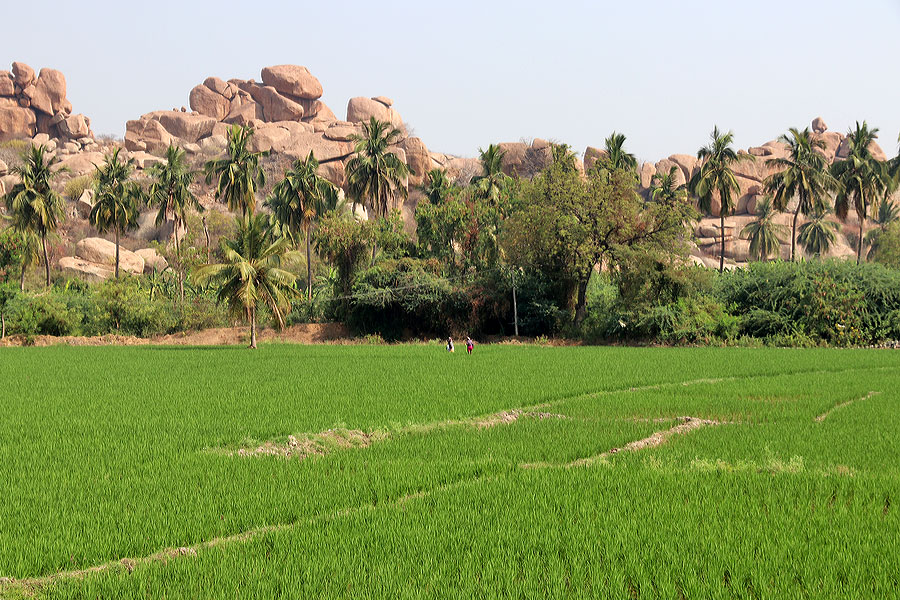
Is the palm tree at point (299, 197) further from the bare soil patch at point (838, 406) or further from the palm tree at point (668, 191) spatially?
the bare soil patch at point (838, 406)

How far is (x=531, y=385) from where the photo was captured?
19812 millimetres

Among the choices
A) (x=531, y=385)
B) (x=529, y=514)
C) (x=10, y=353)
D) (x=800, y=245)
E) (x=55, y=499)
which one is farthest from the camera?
(x=800, y=245)

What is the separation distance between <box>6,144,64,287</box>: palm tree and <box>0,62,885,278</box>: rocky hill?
1382cm

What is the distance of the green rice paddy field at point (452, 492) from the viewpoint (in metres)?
6.21

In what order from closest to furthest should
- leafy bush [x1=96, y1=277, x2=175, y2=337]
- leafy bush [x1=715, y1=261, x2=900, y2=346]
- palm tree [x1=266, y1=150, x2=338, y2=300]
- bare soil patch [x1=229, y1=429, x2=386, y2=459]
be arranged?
bare soil patch [x1=229, y1=429, x2=386, y2=459]
leafy bush [x1=715, y1=261, x2=900, y2=346]
leafy bush [x1=96, y1=277, x2=175, y2=337]
palm tree [x1=266, y1=150, x2=338, y2=300]

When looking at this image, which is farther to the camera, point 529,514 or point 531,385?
point 531,385

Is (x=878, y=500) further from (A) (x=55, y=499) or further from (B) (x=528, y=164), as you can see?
(B) (x=528, y=164)

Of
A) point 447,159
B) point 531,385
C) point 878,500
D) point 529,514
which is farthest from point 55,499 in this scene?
point 447,159

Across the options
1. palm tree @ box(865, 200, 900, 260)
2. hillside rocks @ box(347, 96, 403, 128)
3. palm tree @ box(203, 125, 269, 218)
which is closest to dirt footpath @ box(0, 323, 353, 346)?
palm tree @ box(203, 125, 269, 218)

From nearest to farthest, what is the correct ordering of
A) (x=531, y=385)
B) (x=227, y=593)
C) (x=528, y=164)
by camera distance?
(x=227, y=593) → (x=531, y=385) → (x=528, y=164)

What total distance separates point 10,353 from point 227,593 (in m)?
34.0

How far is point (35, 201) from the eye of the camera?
5003cm

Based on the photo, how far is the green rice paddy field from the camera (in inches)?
244

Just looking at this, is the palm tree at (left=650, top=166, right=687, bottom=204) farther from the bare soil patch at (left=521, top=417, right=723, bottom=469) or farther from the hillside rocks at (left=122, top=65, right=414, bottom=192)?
the hillside rocks at (left=122, top=65, right=414, bottom=192)
